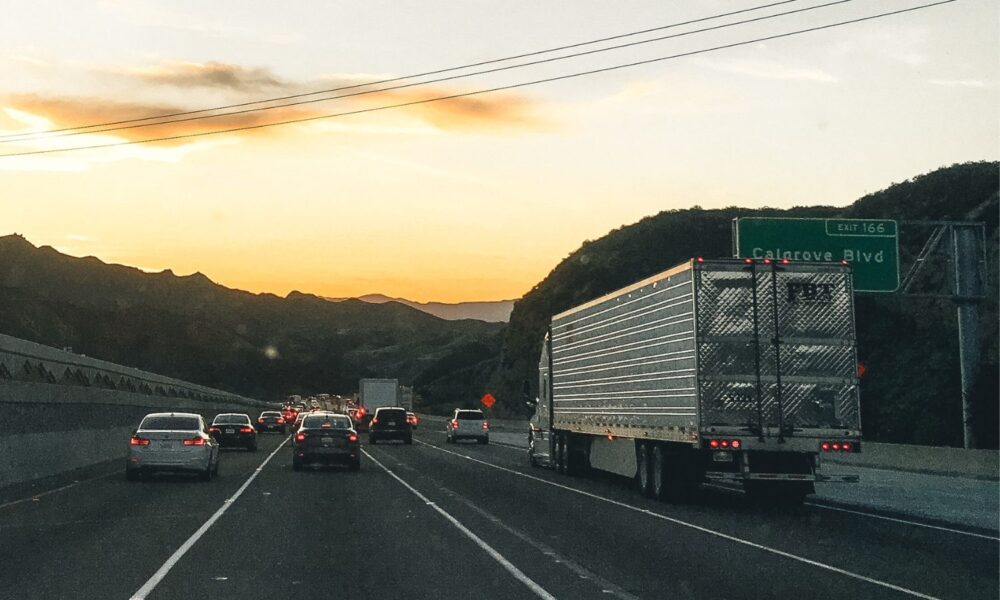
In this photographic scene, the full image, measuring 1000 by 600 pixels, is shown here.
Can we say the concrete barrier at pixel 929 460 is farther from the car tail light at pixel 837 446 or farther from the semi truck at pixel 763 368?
the car tail light at pixel 837 446

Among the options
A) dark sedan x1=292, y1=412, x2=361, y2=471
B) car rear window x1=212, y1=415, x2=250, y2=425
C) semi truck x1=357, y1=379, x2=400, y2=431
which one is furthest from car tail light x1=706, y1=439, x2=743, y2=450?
semi truck x1=357, y1=379, x2=400, y2=431

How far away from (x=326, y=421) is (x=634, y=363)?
38.5 ft

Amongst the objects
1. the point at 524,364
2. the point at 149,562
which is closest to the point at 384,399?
the point at 524,364

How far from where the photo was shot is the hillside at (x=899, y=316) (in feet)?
208

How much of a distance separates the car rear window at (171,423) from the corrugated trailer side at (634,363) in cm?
963

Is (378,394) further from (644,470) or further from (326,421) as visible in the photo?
(644,470)

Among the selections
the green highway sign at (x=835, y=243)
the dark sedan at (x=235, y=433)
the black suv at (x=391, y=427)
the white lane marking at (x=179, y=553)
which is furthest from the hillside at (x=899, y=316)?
the dark sedan at (x=235, y=433)

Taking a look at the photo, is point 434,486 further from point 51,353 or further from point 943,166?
point 943,166

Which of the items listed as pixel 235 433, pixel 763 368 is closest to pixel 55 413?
pixel 235 433

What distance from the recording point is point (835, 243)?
116ft

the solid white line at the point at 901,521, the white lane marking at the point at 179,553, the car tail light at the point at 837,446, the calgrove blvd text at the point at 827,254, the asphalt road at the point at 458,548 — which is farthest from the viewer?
the calgrove blvd text at the point at 827,254

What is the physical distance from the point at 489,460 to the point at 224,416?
44.2 ft

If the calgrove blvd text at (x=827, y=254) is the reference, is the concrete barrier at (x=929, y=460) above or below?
below

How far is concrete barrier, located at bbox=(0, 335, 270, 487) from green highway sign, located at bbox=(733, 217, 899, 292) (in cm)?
1981
